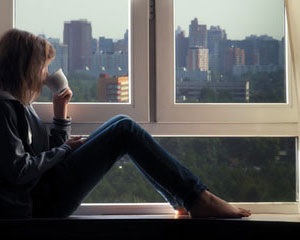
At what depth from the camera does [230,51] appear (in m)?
2.13

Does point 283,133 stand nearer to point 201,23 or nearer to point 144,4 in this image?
point 201,23

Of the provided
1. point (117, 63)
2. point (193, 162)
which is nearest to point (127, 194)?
point (193, 162)

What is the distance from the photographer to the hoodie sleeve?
163 centimetres

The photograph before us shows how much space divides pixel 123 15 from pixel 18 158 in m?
0.79

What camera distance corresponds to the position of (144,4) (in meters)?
2.06

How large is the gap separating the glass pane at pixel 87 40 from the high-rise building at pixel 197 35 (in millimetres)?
270

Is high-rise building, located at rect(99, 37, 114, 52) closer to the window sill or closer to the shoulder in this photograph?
the shoulder

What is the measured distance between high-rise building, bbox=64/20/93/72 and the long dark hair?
260mm

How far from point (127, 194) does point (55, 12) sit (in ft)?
2.68

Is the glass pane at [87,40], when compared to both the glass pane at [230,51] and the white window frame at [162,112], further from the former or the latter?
the glass pane at [230,51]

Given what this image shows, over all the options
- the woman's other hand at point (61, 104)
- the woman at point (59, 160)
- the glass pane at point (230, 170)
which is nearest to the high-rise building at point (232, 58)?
the glass pane at point (230, 170)

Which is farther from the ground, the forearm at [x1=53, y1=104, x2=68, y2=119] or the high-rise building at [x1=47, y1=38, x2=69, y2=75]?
the high-rise building at [x1=47, y1=38, x2=69, y2=75]

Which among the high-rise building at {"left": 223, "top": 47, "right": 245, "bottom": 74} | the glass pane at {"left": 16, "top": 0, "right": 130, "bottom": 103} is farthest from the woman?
the high-rise building at {"left": 223, "top": 47, "right": 245, "bottom": 74}

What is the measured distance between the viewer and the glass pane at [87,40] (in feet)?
6.86
